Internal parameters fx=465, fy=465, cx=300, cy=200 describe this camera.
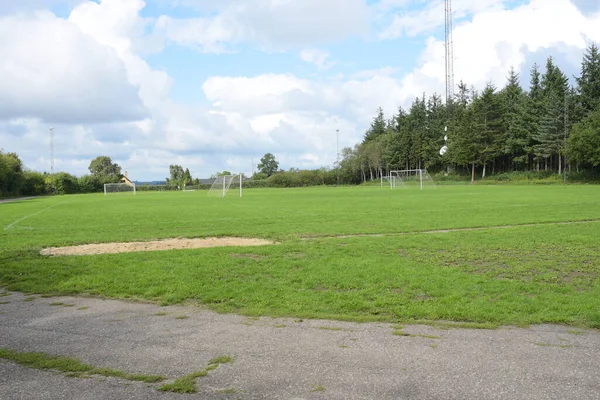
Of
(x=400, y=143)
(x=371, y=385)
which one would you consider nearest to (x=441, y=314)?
(x=371, y=385)

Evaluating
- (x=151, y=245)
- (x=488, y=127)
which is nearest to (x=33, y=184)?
(x=151, y=245)

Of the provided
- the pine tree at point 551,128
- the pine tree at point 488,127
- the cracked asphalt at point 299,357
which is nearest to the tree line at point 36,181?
the cracked asphalt at point 299,357

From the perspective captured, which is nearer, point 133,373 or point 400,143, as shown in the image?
point 133,373

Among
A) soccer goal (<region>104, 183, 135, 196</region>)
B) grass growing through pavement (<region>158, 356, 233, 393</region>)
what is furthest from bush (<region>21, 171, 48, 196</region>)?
grass growing through pavement (<region>158, 356, 233, 393</region>)

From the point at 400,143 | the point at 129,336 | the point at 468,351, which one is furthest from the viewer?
the point at 400,143

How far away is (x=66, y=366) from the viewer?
4.91 meters

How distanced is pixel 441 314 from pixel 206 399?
3941 mm

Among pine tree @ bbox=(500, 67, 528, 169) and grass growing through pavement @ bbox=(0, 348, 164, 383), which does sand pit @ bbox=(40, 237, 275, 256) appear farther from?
pine tree @ bbox=(500, 67, 528, 169)

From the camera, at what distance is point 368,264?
10430 millimetres

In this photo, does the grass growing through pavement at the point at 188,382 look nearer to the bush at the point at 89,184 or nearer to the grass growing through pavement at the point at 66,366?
the grass growing through pavement at the point at 66,366

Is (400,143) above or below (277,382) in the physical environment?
above

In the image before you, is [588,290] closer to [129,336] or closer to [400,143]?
[129,336]

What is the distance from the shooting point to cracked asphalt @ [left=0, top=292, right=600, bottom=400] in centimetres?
430

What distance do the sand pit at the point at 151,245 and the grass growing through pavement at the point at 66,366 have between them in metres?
7.95
